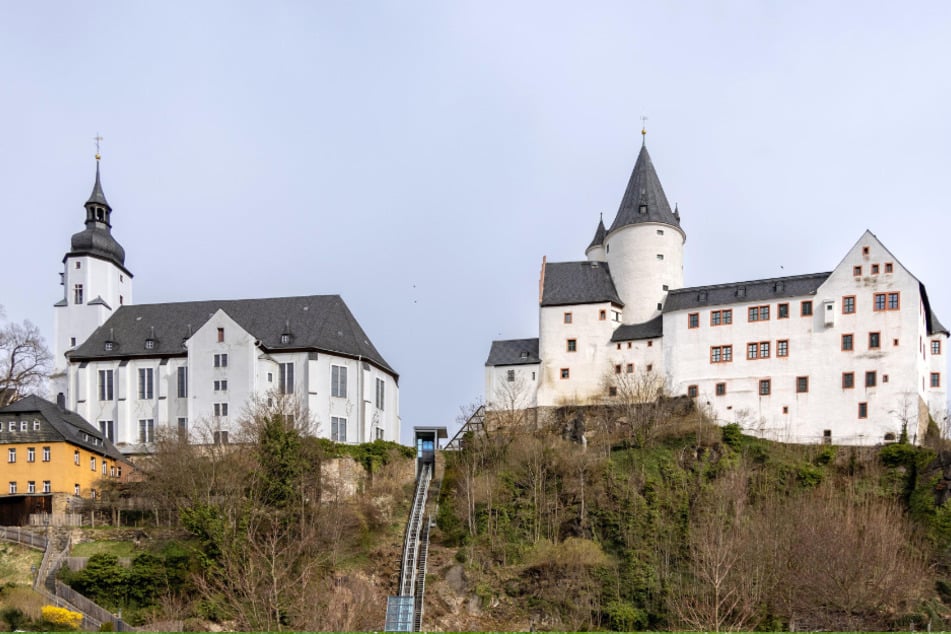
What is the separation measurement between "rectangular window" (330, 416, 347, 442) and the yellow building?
13.3m

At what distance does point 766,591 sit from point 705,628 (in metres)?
5.45

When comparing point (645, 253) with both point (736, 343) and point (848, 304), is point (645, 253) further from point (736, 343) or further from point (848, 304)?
point (848, 304)

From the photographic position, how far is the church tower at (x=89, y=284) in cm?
7731

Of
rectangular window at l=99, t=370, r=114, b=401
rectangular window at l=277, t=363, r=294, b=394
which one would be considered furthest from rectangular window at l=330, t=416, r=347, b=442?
rectangular window at l=99, t=370, r=114, b=401

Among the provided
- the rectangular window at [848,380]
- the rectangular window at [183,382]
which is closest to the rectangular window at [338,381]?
the rectangular window at [183,382]

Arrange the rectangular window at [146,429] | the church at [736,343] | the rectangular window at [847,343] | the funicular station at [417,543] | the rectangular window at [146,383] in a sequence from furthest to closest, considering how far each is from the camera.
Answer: the rectangular window at [146,383] → the rectangular window at [146,429] → the rectangular window at [847,343] → the church at [736,343] → the funicular station at [417,543]

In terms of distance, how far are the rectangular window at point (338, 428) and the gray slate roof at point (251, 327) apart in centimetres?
426

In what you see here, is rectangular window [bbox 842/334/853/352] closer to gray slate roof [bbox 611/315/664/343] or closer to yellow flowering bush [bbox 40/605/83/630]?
gray slate roof [bbox 611/315/664/343]

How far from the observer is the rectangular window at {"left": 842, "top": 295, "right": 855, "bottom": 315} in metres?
65.9

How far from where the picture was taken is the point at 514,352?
242ft

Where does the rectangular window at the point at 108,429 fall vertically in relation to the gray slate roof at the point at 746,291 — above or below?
below

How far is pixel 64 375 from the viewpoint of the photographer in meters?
76.4

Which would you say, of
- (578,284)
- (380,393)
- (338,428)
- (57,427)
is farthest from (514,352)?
(57,427)

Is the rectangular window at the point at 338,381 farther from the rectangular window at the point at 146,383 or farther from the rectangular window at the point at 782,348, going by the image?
the rectangular window at the point at 782,348
